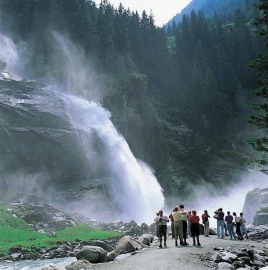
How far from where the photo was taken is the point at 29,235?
28469mm

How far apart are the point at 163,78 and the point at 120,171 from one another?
44.1 meters

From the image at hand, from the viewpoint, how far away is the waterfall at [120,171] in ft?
155

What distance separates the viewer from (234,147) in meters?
75.6

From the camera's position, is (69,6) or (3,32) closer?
(3,32)

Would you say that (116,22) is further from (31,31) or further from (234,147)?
A: (234,147)

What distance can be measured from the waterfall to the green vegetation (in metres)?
A: 14.3

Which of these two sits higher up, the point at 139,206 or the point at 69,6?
the point at 69,6

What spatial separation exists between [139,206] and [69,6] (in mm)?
54023

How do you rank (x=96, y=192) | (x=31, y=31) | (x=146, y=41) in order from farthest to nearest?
1. (x=146, y=41)
2. (x=31, y=31)
3. (x=96, y=192)

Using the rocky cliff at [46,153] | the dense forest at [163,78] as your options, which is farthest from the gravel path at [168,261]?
the dense forest at [163,78]

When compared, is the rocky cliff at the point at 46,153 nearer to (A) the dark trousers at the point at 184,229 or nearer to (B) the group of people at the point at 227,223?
(B) the group of people at the point at 227,223

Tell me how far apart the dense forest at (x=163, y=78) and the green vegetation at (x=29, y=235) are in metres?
30.2

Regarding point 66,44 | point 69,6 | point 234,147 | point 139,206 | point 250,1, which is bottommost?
point 139,206

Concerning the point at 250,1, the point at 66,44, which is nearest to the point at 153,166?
the point at 66,44
